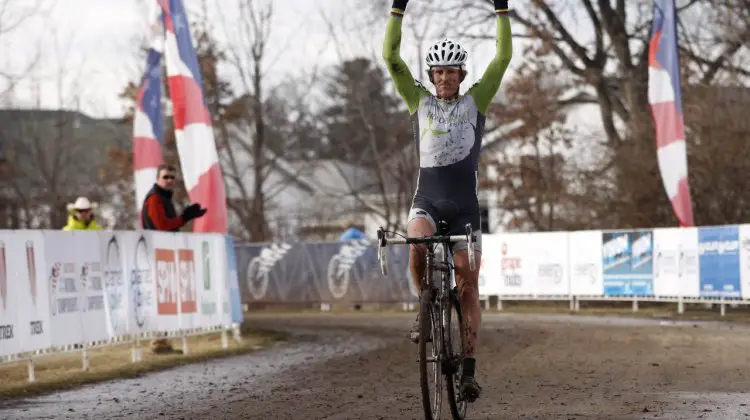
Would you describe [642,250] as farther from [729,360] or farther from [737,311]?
[729,360]

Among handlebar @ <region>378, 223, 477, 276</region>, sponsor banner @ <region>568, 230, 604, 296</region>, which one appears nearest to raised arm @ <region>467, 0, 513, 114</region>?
handlebar @ <region>378, 223, 477, 276</region>

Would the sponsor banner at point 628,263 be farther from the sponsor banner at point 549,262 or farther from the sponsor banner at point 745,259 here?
the sponsor banner at point 745,259

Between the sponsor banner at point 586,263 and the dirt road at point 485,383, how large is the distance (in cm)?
914

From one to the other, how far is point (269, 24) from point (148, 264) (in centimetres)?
3011

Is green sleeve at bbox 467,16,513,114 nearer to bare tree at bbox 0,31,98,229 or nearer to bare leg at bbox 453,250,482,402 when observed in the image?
bare leg at bbox 453,250,482,402

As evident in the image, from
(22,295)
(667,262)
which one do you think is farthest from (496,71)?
(667,262)

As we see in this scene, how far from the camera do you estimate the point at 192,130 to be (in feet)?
65.9

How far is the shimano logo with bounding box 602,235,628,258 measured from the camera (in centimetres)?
2961

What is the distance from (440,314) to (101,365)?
332 inches

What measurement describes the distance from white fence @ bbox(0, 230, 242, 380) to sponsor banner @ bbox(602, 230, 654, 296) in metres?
12.0

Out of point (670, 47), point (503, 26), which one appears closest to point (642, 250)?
point (670, 47)

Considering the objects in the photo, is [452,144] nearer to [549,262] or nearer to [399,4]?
[399,4]

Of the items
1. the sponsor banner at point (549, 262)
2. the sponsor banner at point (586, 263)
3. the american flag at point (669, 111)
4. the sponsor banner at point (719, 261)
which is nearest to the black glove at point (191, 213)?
the sponsor banner at point (719, 261)

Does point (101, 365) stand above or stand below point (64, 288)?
below
